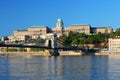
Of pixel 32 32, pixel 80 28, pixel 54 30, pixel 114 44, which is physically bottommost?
pixel 114 44

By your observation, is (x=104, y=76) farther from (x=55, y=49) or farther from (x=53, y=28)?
(x=53, y=28)

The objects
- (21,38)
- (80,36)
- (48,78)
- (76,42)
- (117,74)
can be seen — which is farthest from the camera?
(21,38)

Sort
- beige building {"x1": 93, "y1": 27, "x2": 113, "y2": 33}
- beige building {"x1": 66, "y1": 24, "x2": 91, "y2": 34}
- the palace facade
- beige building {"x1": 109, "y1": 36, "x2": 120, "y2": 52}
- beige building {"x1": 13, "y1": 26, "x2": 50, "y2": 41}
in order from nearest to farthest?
beige building {"x1": 109, "y1": 36, "x2": 120, "y2": 52}
beige building {"x1": 93, "y1": 27, "x2": 113, "y2": 33}
the palace facade
beige building {"x1": 66, "y1": 24, "x2": 91, "y2": 34}
beige building {"x1": 13, "y1": 26, "x2": 50, "y2": 41}

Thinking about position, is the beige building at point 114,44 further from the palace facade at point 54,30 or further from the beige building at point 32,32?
the beige building at point 32,32

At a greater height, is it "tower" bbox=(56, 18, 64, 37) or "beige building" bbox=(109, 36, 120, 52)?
"tower" bbox=(56, 18, 64, 37)

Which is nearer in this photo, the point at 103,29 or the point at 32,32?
the point at 103,29

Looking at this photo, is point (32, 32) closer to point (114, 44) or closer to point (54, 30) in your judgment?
point (54, 30)

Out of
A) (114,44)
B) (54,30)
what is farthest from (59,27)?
(114,44)

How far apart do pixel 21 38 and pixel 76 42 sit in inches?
1143

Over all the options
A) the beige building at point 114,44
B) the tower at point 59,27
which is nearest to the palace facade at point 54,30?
the tower at point 59,27

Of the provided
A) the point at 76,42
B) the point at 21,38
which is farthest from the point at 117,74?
the point at 21,38

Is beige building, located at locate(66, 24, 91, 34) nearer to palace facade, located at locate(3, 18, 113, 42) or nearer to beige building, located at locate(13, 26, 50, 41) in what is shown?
palace facade, located at locate(3, 18, 113, 42)

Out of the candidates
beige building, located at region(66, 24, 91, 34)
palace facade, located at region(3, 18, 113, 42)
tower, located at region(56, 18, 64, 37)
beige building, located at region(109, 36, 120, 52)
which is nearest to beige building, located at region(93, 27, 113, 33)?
palace facade, located at region(3, 18, 113, 42)

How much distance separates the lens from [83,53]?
97.8 metres
